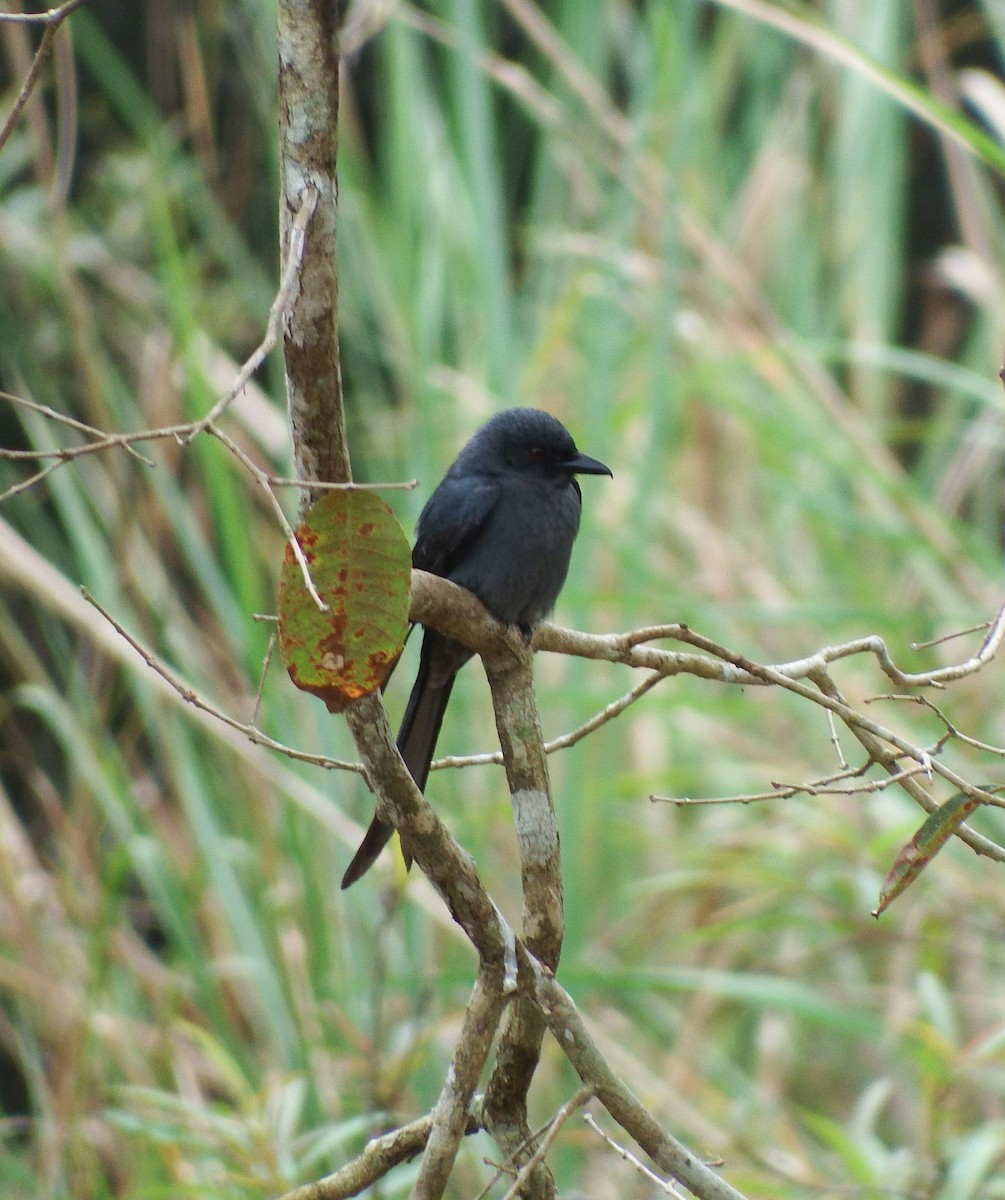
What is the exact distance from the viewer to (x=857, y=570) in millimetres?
3789

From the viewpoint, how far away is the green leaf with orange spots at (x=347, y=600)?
1058 mm

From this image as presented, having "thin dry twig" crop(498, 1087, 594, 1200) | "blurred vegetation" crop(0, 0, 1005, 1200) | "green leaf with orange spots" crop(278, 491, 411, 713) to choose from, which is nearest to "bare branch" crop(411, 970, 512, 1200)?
"thin dry twig" crop(498, 1087, 594, 1200)

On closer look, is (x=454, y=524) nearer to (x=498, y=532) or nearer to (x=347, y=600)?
(x=498, y=532)

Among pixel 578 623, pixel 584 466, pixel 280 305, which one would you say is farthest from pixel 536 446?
pixel 280 305

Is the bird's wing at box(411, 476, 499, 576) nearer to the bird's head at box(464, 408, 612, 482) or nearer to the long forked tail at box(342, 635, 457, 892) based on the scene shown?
the bird's head at box(464, 408, 612, 482)

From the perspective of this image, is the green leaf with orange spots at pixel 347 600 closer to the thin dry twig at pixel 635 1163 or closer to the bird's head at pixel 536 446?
the thin dry twig at pixel 635 1163

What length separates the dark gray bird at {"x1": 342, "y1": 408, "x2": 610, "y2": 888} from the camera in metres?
1.97

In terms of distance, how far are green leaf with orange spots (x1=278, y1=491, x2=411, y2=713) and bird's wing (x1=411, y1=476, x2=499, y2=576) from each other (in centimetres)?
114

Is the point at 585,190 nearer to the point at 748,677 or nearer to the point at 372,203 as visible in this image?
the point at 372,203

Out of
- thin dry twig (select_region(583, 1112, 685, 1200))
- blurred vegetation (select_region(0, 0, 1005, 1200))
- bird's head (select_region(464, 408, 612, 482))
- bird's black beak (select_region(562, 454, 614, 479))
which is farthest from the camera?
blurred vegetation (select_region(0, 0, 1005, 1200))

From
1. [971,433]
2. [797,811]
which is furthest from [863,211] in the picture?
[797,811]

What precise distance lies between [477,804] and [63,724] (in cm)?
98

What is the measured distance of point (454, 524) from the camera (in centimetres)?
223

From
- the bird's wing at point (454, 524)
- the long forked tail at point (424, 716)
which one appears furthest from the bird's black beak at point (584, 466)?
the long forked tail at point (424, 716)
